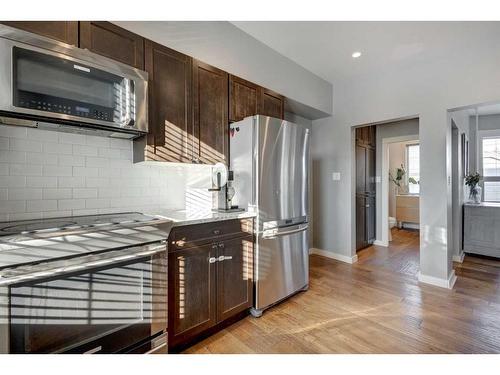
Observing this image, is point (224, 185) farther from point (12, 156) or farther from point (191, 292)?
point (12, 156)

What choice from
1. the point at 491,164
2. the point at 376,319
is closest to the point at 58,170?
the point at 376,319

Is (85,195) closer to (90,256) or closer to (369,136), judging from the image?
(90,256)

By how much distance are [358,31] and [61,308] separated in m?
3.25

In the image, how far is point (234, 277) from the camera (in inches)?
78.0

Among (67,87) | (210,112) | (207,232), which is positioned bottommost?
(207,232)

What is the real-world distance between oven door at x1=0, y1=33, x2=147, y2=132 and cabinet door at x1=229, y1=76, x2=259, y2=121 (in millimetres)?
892

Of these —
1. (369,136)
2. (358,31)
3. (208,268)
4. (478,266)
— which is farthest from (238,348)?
(369,136)

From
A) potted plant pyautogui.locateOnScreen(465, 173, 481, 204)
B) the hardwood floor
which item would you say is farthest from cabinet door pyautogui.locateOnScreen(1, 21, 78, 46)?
potted plant pyautogui.locateOnScreen(465, 173, 481, 204)

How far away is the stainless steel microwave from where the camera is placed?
1.19 metres

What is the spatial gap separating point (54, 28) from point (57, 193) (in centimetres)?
100

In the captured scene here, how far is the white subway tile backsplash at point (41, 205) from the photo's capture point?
1.52m

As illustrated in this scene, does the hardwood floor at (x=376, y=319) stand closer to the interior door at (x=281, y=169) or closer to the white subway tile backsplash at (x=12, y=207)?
the interior door at (x=281, y=169)

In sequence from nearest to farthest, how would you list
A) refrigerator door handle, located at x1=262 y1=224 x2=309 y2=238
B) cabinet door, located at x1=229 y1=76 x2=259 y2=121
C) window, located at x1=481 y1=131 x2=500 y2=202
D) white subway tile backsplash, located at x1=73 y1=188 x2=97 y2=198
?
white subway tile backsplash, located at x1=73 y1=188 x2=97 y2=198 < refrigerator door handle, located at x1=262 y1=224 x2=309 y2=238 < cabinet door, located at x1=229 y1=76 x2=259 y2=121 < window, located at x1=481 y1=131 x2=500 y2=202

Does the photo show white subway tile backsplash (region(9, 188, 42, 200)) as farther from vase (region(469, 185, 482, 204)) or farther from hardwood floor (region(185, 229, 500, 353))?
vase (region(469, 185, 482, 204))
